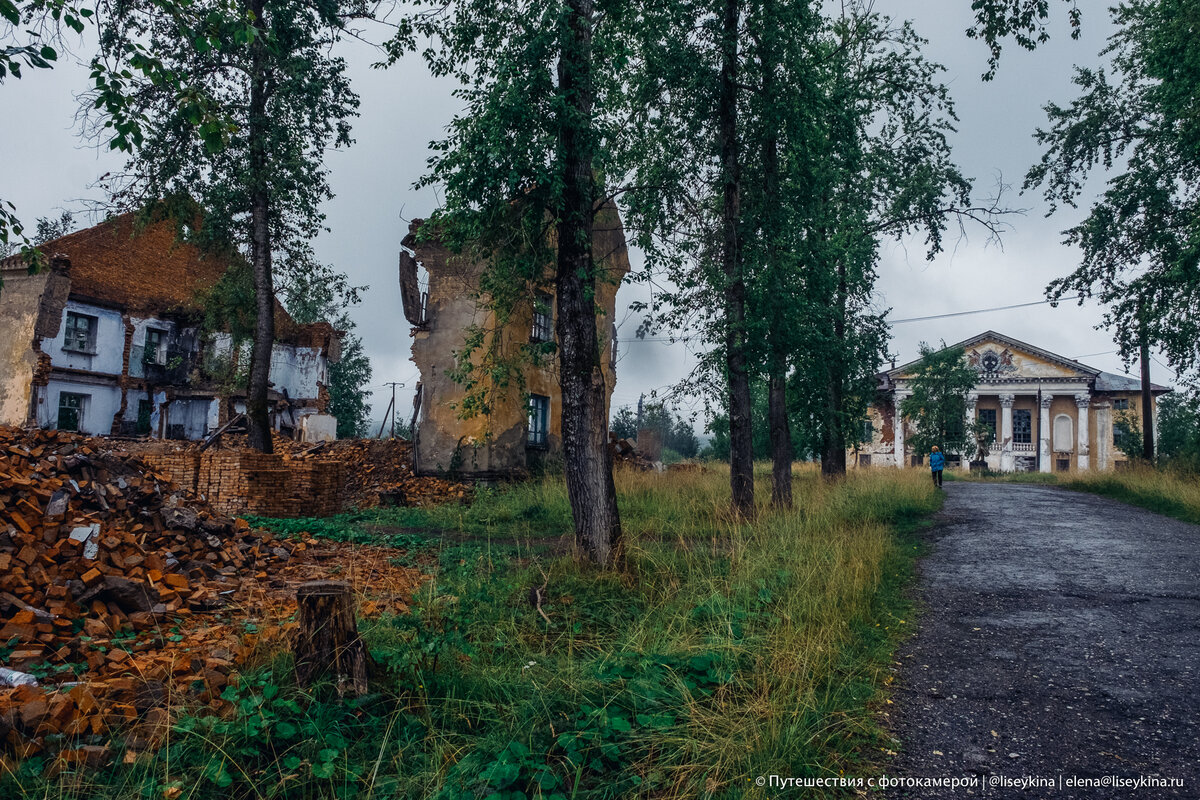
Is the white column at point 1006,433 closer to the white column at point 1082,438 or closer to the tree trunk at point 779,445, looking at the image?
the white column at point 1082,438

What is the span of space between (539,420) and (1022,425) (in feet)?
126

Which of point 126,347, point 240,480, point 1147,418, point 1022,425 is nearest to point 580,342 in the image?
point 240,480

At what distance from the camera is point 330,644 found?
3580 mm

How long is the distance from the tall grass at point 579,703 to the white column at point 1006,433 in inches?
1654

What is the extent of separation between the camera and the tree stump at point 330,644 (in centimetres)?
353

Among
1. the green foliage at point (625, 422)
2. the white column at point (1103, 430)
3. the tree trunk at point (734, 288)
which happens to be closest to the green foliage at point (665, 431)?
the green foliage at point (625, 422)

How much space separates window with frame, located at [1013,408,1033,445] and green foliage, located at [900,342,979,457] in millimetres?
16457

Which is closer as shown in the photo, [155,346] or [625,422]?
[155,346]

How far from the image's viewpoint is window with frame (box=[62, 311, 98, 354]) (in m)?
23.5

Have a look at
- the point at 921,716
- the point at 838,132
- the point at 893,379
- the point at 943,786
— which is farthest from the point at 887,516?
the point at 893,379

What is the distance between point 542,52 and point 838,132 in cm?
674

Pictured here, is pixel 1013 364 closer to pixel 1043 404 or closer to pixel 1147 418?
pixel 1043 404

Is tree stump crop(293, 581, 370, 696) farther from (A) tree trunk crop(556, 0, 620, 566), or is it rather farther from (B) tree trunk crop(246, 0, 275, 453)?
(B) tree trunk crop(246, 0, 275, 453)

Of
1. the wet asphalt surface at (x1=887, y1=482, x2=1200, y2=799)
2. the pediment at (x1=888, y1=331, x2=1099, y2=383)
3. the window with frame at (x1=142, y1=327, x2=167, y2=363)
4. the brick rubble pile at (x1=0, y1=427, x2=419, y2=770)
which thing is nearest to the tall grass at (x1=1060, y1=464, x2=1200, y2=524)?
the wet asphalt surface at (x1=887, y1=482, x2=1200, y2=799)
